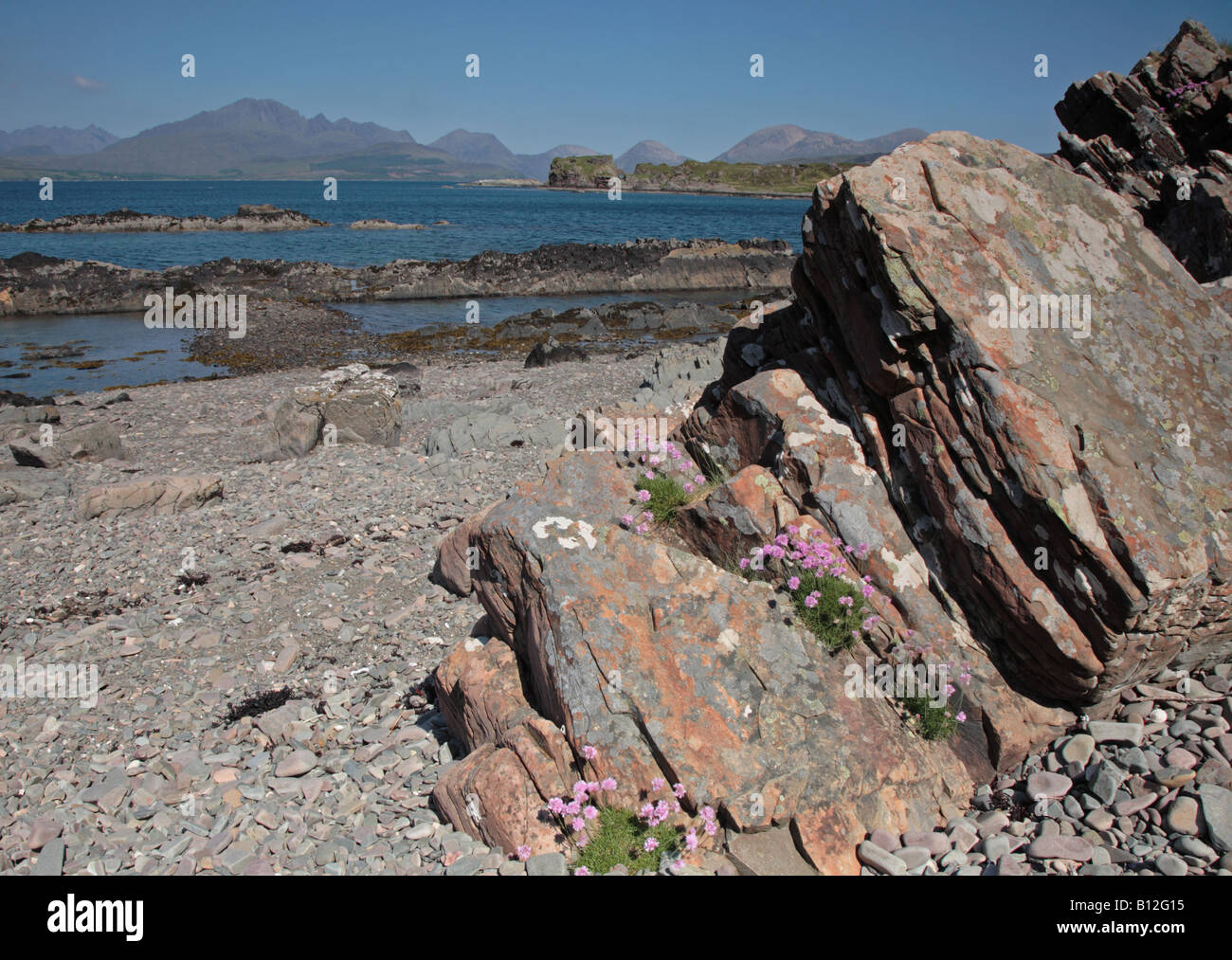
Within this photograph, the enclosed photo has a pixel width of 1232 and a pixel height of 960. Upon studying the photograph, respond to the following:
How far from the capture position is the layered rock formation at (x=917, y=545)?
580 cm

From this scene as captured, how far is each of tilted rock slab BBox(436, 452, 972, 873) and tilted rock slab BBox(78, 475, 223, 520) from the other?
10.7 m

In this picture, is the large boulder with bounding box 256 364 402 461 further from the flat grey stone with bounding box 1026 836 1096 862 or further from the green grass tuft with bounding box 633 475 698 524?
the flat grey stone with bounding box 1026 836 1096 862

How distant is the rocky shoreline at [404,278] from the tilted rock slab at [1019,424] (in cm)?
5123

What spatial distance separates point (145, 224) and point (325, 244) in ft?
94.9

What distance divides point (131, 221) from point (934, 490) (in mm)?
115366

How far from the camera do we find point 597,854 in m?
5.56

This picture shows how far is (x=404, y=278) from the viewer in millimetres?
58375

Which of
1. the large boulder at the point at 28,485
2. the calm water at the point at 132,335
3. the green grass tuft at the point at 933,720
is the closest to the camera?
the green grass tuft at the point at 933,720

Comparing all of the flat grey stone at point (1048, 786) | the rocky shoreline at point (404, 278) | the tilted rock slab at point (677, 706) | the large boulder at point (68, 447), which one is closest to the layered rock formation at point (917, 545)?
the tilted rock slab at point (677, 706)

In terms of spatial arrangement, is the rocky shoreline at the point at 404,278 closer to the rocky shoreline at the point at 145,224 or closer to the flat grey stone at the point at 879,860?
the rocky shoreline at the point at 145,224

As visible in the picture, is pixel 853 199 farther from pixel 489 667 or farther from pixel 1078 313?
pixel 489 667

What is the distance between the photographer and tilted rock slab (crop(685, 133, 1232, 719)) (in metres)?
5.79

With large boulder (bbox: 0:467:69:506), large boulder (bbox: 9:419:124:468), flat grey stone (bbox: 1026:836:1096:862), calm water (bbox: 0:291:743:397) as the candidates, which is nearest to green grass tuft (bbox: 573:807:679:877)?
flat grey stone (bbox: 1026:836:1096:862)
